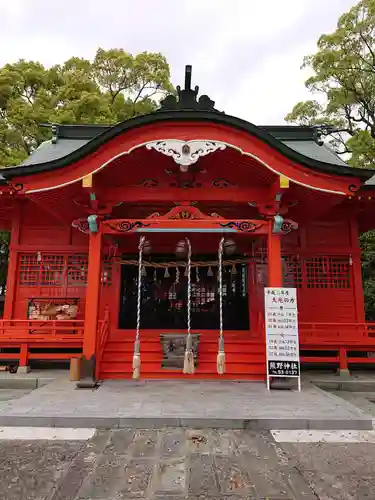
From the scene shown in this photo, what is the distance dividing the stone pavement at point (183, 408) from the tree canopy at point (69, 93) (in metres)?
12.8

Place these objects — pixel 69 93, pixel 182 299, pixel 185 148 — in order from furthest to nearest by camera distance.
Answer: pixel 69 93
pixel 182 299
pixel 185 148

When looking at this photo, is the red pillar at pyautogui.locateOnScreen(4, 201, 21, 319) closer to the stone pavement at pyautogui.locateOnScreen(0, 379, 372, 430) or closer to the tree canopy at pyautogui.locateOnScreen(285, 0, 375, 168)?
the stone pavement at pyautogui.locateOnScreen(0, 379, 372, 430)

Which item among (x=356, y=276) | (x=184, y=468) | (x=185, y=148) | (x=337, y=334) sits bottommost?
(x=184, y=468)

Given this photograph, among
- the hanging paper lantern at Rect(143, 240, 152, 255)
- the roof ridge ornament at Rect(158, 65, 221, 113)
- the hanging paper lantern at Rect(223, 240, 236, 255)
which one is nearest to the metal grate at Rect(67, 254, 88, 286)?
the hanging paper lantern at Rect(143, 240, 152, 255)

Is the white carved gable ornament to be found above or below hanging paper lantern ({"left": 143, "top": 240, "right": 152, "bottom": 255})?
above

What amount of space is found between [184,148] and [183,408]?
15.6 ft

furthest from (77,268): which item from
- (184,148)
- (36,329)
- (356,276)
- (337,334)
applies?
(356,276)

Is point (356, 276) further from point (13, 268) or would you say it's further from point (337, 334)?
point (13, 268)

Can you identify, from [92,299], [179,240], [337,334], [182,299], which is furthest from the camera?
[182,299]

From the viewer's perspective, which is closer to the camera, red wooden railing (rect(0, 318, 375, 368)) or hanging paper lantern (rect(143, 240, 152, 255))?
red wooden railing (rect(0, 318, 375, 368))

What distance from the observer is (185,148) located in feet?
22.6

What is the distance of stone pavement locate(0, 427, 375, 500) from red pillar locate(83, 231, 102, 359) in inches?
102

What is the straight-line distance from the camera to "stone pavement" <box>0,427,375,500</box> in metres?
3.41

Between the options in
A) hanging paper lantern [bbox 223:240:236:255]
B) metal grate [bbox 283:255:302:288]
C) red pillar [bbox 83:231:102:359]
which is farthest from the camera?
metal grate [bbox 283:255:302:288]
